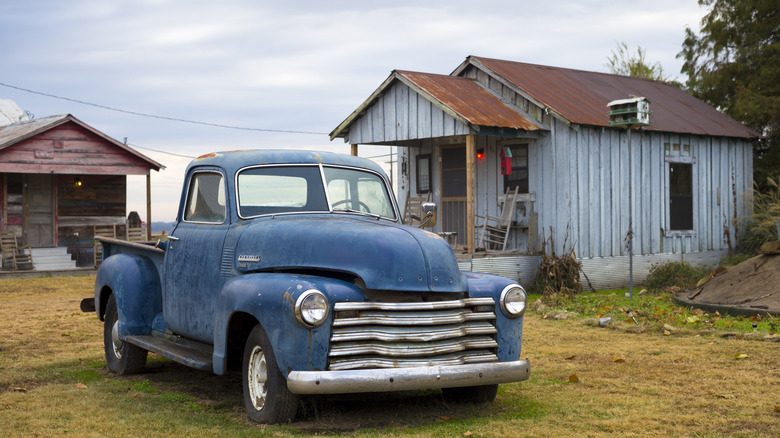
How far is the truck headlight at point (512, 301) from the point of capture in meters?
6.12

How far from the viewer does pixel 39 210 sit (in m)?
23.2

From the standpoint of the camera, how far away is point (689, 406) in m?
6.38

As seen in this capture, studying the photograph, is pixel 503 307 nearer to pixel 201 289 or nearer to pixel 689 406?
pixel 689 406

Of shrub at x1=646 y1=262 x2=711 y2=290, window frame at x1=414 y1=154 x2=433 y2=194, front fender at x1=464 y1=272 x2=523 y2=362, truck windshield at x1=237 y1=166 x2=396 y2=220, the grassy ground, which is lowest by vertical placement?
the grassy ground

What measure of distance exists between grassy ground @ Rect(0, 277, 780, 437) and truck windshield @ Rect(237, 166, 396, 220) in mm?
1563

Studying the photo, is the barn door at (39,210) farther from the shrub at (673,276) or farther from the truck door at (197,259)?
the truck door at (197,259)

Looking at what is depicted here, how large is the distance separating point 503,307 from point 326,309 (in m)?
1.42

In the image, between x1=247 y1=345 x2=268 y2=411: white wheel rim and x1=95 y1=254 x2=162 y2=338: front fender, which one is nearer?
x1=247 y1=345 x2=268 y2=411: white wheel rim

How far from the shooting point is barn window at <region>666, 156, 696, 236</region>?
18.5 m

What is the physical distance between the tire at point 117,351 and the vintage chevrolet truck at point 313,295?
298mm

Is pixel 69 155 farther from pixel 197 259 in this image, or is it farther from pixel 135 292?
pixel 197 259

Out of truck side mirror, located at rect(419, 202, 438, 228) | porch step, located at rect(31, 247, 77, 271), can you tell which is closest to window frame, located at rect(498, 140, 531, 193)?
truck side mirror, located at rect(419, 202, 438, 228)

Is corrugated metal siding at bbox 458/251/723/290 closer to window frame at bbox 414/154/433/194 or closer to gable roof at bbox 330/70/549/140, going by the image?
gable roof at bbox 330/70/549/140

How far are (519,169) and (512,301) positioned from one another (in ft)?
36.8
